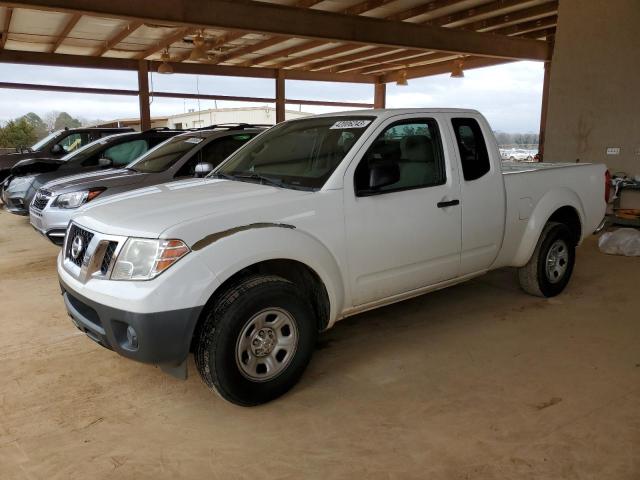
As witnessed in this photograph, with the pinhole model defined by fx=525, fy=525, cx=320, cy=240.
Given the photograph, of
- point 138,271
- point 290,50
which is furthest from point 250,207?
point 290,50

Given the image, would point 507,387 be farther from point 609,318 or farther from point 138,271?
point 138,271

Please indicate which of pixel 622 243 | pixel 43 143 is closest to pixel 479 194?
pixel 622 243

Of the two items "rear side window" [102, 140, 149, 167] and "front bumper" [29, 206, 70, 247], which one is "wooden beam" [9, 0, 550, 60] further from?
"front bumper" [29, 206, 70, 247]

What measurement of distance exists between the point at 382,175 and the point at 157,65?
14817mm

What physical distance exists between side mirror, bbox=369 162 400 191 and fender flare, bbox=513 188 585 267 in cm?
180

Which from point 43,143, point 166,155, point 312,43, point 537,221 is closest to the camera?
point 537,221

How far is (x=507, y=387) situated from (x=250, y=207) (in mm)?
1957

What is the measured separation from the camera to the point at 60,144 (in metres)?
11.4

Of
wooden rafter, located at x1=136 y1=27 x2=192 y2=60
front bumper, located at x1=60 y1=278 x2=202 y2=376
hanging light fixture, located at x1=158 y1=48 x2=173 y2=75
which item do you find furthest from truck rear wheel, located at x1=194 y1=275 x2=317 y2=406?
hanging light fixture, located at x1=158 y1=48 x2=173 y2=75

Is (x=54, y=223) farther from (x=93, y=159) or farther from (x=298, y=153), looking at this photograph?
(x=298, y=153)

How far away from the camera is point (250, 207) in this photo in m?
3.10

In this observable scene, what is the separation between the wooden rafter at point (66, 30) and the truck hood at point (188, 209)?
8071 millimetres

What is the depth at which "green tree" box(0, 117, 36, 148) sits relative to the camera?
55.2 feet

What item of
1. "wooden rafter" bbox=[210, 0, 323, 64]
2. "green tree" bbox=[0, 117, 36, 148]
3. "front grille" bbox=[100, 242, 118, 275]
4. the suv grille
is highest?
"wooden rafter" bbox=[210, 0, 323, 64]
